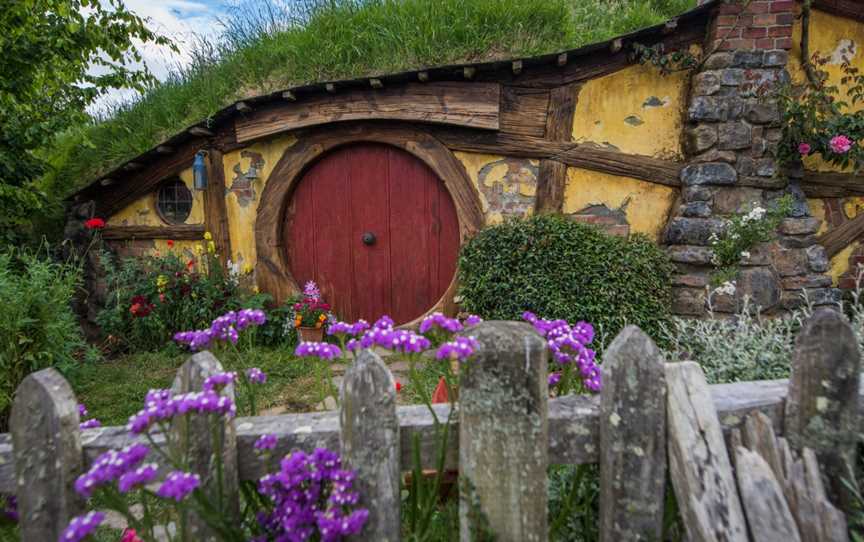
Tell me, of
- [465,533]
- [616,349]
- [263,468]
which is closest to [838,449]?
[616,349]

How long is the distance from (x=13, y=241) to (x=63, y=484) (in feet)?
18.6

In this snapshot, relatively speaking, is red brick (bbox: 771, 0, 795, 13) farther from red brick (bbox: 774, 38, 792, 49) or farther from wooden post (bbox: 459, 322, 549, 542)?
wooden post (bbox: 459, 322, 549, 542)

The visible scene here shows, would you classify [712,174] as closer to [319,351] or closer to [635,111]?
[635,111]

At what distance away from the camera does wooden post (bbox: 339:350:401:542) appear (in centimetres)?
119

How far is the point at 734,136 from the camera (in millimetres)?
4031

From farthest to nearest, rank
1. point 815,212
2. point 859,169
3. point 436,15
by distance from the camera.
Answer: point 436,15 → point 815,212 → point 859,169

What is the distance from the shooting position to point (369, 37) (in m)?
5.42

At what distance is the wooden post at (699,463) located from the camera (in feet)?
3.76

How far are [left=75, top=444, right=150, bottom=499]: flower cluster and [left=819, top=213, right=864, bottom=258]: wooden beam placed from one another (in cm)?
528

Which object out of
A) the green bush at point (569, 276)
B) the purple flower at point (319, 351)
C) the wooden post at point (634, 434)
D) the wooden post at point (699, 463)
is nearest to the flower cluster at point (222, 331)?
the purple flower at point (319, 351)

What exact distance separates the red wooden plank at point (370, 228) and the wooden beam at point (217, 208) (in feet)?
4.88

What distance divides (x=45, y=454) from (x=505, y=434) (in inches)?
44.1

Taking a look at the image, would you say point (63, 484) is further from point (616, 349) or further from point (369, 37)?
point (369, 37)

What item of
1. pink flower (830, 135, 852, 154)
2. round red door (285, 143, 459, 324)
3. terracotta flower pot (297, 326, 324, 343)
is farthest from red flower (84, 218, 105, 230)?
pink flower (830, 135, 852, 154)
